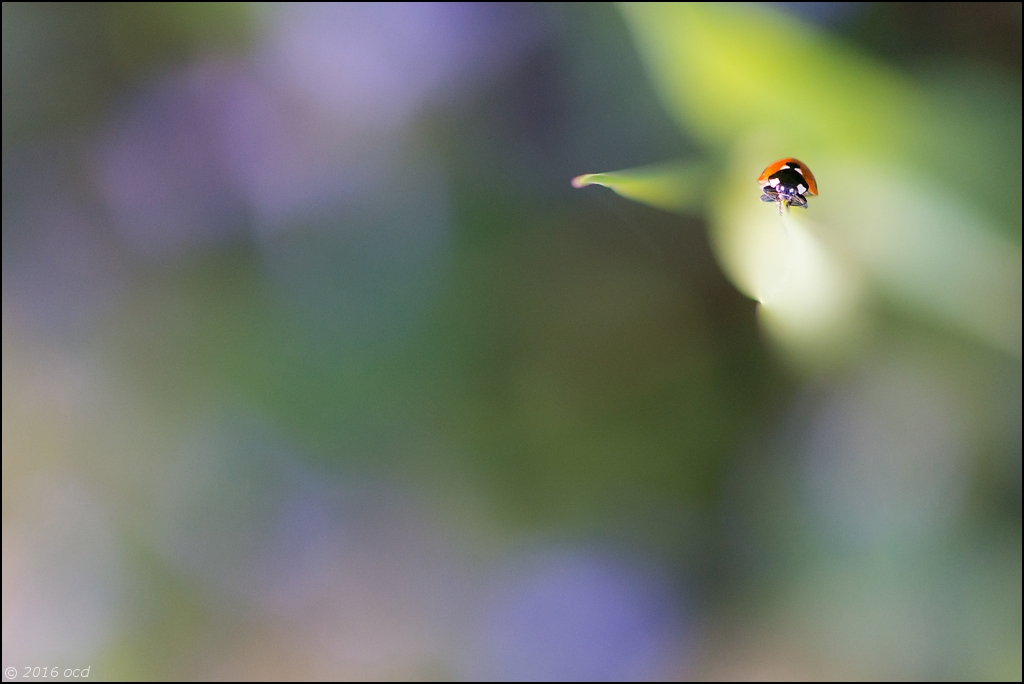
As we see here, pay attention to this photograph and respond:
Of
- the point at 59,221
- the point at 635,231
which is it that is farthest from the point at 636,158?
the point at 59,221

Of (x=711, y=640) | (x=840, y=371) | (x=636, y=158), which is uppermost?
(x=636, y=158)

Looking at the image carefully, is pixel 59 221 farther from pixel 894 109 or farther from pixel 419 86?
pixel 894 109

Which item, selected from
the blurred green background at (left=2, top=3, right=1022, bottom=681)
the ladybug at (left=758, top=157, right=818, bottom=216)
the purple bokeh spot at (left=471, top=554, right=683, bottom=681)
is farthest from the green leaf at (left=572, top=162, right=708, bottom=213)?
the purple bokeh spot at (left=471, top=554, right=683, bottom=681)

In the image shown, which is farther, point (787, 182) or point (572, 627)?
point (572, 627)

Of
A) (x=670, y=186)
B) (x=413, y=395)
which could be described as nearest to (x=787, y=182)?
(x=670, y=186)

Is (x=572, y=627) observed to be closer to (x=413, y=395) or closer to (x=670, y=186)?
(x=413, y=395)

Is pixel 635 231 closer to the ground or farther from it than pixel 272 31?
closer to the ground

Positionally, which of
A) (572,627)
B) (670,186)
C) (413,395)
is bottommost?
(572,627)

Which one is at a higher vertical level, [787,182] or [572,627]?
[787,182]
